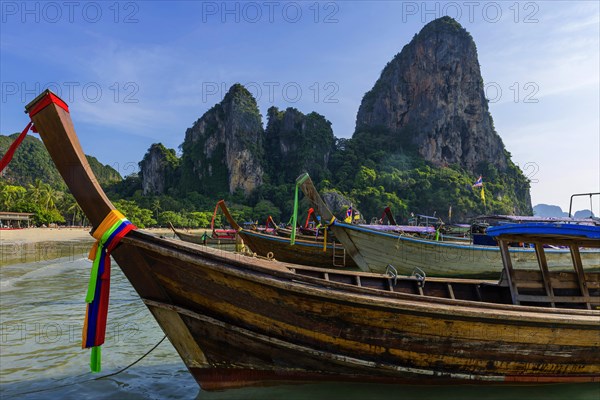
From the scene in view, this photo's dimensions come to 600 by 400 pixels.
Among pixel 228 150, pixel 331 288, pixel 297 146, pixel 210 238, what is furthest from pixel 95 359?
pixel 297 146

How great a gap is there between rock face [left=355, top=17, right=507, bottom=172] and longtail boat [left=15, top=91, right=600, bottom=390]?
9314cm

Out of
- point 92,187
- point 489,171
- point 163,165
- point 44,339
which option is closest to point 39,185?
point 163,165

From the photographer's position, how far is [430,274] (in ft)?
34.7

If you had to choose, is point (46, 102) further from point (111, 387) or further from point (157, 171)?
point (157, 171)

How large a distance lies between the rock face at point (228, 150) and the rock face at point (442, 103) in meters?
35.6

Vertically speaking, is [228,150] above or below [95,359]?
above

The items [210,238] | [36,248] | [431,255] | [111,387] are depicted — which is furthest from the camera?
[210,238]

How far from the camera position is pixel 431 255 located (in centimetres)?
1028

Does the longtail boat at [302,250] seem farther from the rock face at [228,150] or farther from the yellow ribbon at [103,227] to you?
the rock face at [228,150]

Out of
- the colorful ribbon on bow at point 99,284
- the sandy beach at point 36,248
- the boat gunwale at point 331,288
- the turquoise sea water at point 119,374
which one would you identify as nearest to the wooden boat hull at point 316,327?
the boat gunwale at point 331,288

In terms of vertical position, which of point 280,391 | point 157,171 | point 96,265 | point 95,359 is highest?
point 157,171

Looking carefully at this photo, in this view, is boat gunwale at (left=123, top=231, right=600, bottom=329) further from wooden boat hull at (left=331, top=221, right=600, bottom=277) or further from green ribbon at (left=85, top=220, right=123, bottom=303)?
wooden boat hull at (left=331, top=221, right=600, bottom=277)

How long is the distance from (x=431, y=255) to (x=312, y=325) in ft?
23.9

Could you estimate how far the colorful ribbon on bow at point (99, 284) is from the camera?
3.55 meters
